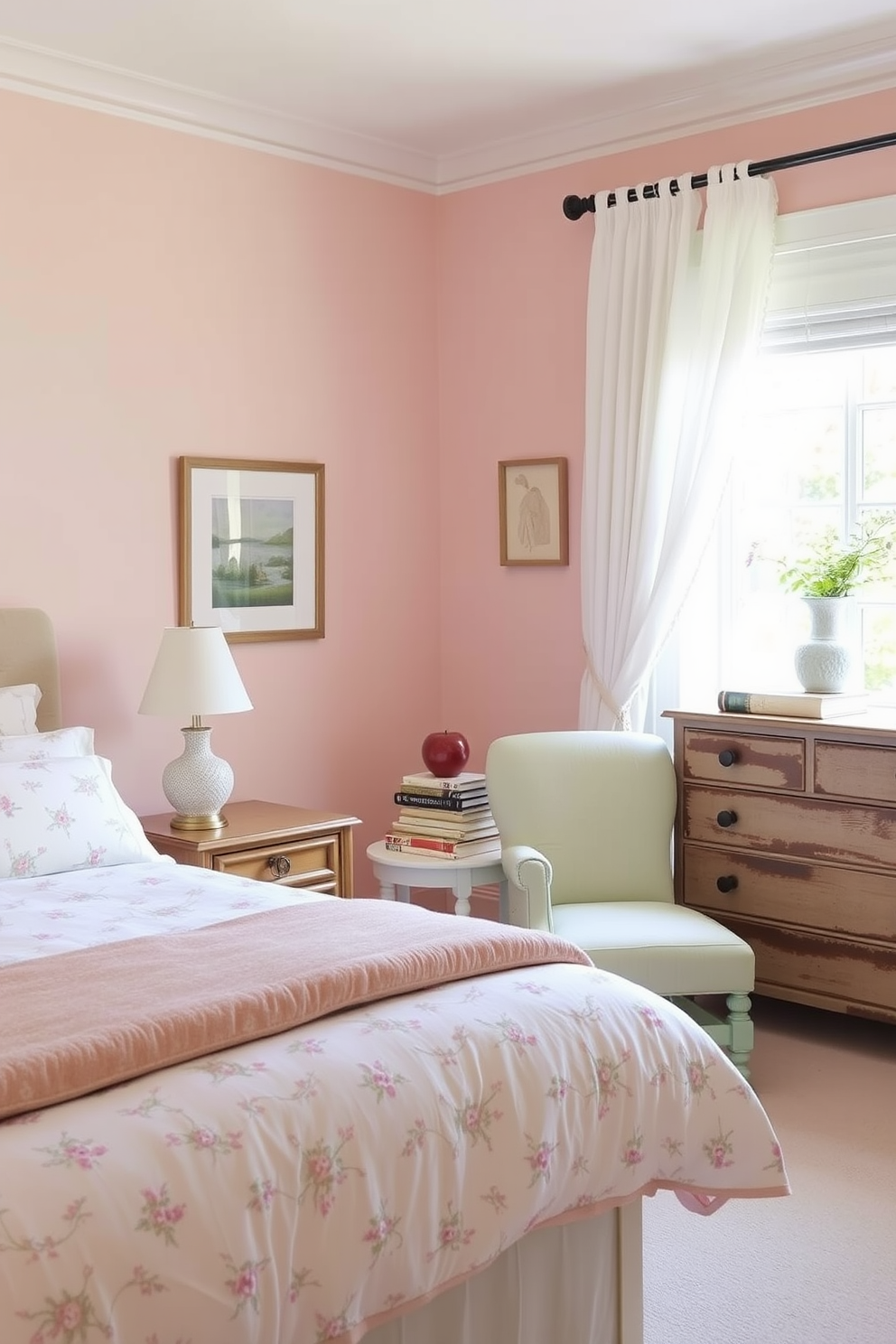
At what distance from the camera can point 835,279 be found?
159 inches

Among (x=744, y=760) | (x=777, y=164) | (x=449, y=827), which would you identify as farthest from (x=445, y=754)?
(x=777, y=164)

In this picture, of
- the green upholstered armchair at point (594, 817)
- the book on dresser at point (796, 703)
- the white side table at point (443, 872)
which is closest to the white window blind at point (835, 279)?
the book on dresser at point (796, 703)

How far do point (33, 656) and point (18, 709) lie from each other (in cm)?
22

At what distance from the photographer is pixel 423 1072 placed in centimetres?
200

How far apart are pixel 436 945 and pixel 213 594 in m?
2.28

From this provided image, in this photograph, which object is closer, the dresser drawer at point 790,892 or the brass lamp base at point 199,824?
the dresser drawer at point 790,892

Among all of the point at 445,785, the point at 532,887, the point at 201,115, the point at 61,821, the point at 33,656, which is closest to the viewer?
the point at 61,821

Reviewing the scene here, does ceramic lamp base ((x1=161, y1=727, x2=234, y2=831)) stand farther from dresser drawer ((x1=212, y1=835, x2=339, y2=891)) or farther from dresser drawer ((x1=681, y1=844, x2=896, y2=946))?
dresser drawer ((x1=681, y1=844, x2=896, y2=946))

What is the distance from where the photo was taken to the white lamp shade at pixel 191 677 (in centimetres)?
382

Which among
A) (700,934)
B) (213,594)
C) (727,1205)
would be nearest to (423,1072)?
(727,1205)

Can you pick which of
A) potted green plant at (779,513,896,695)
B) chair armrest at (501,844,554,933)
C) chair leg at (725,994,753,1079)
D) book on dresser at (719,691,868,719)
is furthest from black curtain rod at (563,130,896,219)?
chair leg at (725,994,753,1079)

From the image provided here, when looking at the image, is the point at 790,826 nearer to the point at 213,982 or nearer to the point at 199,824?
the point at 199,824

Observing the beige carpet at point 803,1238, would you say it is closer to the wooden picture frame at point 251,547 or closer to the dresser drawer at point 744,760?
the dresser drawer at point 744,760

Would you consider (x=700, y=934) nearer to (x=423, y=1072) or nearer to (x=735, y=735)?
(x=735, y=735)
